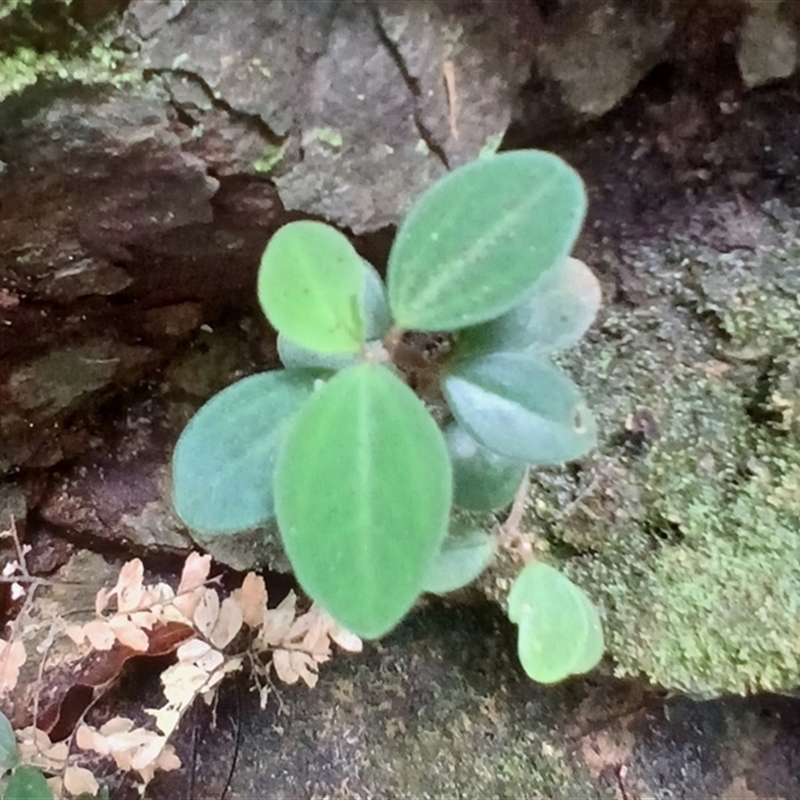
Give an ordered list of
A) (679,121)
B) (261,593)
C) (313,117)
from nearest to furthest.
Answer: (313,117) → (679,121) → (261,593)

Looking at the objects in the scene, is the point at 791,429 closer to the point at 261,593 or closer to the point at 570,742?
the point at 570,742

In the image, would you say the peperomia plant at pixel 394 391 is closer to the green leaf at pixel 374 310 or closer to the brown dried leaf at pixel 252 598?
the green leaf at pixel 374 310

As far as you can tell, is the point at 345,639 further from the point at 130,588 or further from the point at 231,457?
the point at 231,457

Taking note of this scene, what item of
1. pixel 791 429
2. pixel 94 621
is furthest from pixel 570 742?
pixel 94 621

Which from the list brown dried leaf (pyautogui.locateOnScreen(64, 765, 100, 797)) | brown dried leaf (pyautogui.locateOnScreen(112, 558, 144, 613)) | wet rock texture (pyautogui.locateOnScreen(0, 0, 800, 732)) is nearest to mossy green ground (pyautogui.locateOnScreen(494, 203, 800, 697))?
wet rock texture (pyautogui.locateOnScreen(0, 0, 800, 732))

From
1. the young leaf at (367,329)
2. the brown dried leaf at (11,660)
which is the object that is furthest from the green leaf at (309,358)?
the brown dried leaf at (11,660)

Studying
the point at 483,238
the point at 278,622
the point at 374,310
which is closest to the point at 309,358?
the point at 374,310
